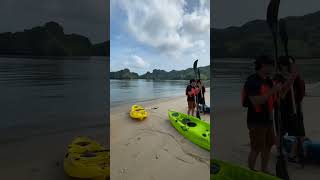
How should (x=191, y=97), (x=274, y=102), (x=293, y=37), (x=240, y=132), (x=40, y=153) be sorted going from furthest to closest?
(x=191, y=97) → (x=40, y=153) → (x=240, y=132) → (x=293, y=37) → (x=274, y=102)

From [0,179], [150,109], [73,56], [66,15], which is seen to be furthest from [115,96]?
[0,179]

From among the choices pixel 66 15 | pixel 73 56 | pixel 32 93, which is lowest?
pixel 32 93

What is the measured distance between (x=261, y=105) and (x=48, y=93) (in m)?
2.60

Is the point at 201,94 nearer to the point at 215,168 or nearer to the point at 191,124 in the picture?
the point at 191,124

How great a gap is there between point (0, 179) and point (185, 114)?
2.30 metres

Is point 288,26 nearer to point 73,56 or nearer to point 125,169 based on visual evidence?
point 125,169

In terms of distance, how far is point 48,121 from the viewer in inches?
131

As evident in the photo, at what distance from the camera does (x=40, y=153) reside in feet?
9.86

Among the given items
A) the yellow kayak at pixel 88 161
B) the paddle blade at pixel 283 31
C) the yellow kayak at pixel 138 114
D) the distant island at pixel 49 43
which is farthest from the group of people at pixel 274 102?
the yellow kayak at pixel 138 114

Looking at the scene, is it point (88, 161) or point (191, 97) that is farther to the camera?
point (191, 97)

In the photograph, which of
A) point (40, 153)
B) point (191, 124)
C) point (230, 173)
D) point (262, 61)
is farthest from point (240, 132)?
point (40, 153)

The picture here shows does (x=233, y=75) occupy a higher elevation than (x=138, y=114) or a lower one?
higher

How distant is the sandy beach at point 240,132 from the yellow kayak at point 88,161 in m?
0.83

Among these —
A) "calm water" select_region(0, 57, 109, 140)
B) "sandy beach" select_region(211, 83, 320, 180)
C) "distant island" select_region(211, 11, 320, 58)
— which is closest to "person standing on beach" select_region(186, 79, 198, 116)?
"calm water" select_region(0, 57, 109, 140)
